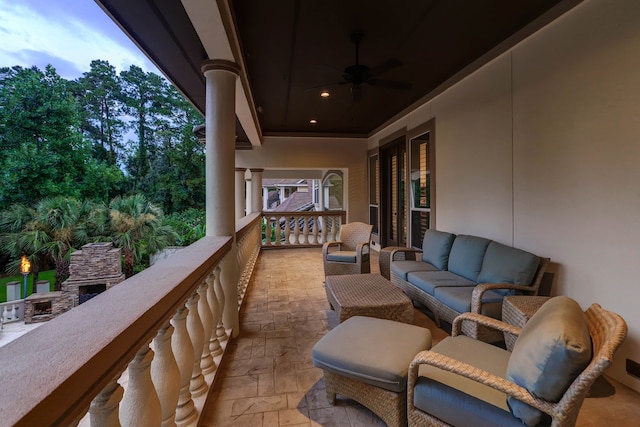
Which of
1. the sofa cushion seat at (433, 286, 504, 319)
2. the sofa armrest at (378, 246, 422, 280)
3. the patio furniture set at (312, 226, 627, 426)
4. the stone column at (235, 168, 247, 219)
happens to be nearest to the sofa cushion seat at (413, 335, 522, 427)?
the patio furniture set at (312, 226, 627, 426)

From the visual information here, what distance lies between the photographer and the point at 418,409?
1384 millimetres

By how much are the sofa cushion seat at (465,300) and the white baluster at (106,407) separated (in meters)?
2.44

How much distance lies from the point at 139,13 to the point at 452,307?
3.46m

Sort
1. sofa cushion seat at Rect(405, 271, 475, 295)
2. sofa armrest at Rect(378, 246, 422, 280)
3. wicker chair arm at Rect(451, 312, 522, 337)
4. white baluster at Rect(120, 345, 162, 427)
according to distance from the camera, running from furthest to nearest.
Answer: sofa armrest at Rect(378, 246, 422, 280)
sofa cushion seat at Rect(405, 271, 475, 295)
wicker chair arm at Rect(451, 312, 522, 337)
white baluster at Rect(120, 345, 162, 427)

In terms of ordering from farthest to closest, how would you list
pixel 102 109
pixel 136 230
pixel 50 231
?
pixel 102 109 < pixel 136 230 < pixel 50 231

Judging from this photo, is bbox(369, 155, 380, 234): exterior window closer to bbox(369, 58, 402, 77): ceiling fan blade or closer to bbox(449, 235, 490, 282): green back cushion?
bbox(369, 58, 402, 77): ceiling fan blade

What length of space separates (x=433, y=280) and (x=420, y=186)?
2.41m

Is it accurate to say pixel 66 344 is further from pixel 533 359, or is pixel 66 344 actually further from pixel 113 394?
pixel 533 359

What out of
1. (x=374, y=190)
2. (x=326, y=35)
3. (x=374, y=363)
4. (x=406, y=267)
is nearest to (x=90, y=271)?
(x=374, y=190)

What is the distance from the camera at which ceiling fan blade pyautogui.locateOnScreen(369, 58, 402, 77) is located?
345 centimetres

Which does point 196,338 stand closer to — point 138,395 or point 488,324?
point 138,395

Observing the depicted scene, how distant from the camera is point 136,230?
12664mm

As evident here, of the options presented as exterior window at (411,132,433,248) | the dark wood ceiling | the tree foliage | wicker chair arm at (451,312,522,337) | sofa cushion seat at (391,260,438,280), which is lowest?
sofa cushion seat at (391,260,438,280)

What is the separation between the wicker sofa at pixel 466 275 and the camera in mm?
2457
